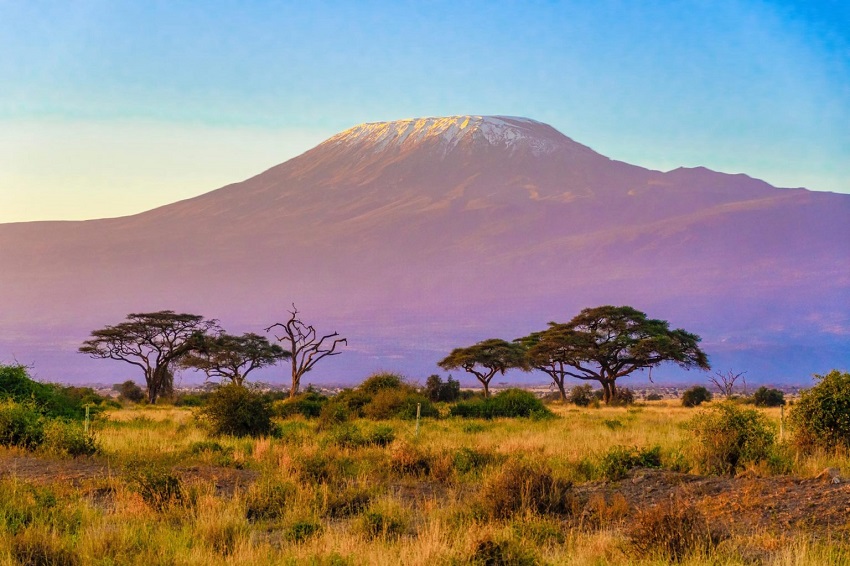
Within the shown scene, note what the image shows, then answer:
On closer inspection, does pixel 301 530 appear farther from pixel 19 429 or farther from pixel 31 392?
pixel 31 392

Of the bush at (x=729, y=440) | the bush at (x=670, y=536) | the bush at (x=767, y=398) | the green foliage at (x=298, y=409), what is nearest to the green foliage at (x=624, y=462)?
the bush at (x=729, y=440)

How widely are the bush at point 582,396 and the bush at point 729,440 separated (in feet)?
121

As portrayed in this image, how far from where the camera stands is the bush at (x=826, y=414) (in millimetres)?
16875

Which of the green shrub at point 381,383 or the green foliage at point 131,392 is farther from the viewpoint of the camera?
the green foliage at point 131,392

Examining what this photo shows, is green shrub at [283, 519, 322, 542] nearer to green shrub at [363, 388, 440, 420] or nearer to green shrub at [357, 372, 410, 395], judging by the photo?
green shrub at [363, 388, 440, 420]

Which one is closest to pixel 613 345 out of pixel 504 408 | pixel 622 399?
pixel 622 399

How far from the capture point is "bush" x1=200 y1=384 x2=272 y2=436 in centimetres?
2300

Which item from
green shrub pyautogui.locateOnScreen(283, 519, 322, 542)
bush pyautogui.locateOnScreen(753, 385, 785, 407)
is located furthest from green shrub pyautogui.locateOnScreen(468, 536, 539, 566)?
bush pyautogui.locateOnScreen(753, 385, 785, 407)

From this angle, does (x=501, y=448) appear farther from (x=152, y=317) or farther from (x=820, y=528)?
(x=152, y=317)

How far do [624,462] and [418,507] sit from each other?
4892mm

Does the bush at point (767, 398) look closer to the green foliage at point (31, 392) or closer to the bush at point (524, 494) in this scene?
the green foliage at point (31, 392)

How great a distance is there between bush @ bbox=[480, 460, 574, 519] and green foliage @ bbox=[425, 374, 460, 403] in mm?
40206

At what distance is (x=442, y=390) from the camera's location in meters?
52.7

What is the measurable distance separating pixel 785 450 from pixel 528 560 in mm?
11235
